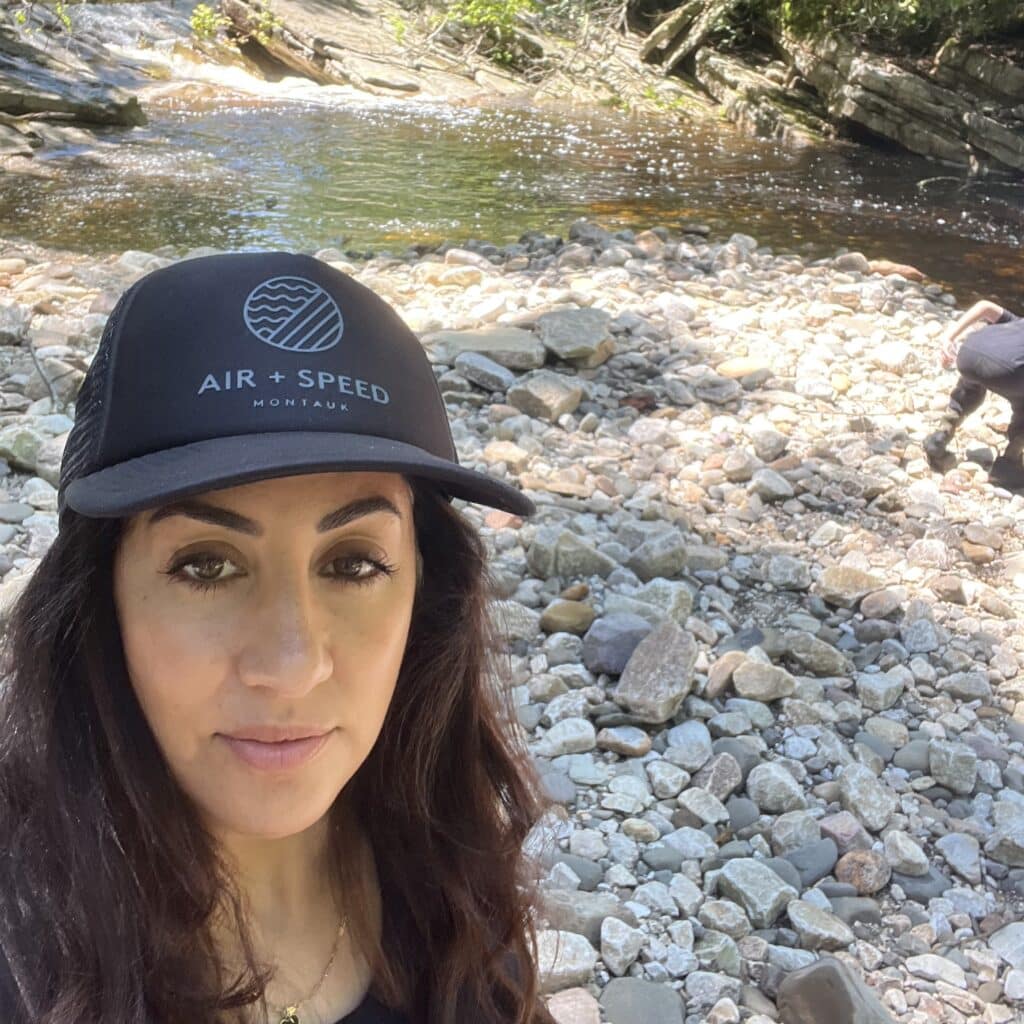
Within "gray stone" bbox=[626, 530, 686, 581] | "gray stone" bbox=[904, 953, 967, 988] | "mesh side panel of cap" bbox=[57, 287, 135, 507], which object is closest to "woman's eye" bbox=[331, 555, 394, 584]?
"mesh side panel of cap" bbox=[57, 287, 135, 507]

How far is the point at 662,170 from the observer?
10375 millimetres

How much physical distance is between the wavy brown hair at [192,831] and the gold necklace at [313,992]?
2 centimetres

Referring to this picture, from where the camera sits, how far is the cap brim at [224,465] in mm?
898

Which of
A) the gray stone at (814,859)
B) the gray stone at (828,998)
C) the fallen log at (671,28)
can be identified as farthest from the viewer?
the fallen log at (671,28)

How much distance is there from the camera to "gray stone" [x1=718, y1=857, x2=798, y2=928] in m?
2.21

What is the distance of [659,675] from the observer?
2.83 m

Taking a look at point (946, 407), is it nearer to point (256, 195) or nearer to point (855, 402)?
point (855, 402)

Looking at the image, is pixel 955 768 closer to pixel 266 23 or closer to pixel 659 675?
pixel 659 675

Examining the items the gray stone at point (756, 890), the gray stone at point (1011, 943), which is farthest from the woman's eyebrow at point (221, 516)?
the gray stone at point (1011, 943)

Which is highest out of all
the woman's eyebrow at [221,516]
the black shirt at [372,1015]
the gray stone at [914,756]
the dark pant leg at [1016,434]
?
the woman's eyebrow at [221,516]

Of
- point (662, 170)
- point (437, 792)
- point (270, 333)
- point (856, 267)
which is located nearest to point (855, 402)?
Result: point (856, 267)

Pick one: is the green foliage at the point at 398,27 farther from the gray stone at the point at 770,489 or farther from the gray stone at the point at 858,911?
the gray stone at the point at 858,911

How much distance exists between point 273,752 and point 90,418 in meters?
0.34

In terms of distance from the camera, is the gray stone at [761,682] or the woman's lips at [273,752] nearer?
the woman's lips at [273,752]
